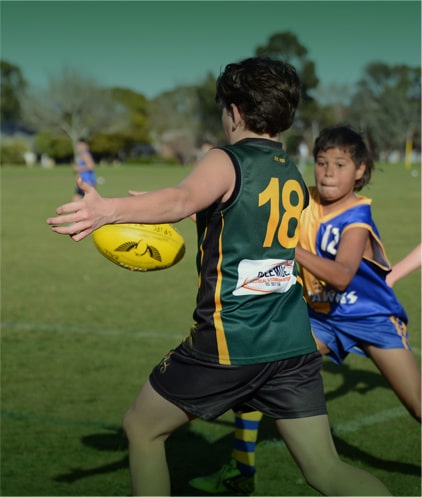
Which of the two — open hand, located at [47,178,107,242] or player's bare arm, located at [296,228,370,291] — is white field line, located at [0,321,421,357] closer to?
player's bare arm, located at [296,228,370,291]

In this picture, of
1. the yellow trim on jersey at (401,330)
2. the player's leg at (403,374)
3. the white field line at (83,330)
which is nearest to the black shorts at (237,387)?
the player's leg at (403,374)

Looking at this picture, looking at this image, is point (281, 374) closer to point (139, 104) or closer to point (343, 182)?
point (343, 182)

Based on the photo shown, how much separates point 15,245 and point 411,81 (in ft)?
339

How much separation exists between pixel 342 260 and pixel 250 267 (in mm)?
1231

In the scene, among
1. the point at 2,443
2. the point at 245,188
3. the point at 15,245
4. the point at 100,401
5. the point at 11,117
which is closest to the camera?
the point at 245,188

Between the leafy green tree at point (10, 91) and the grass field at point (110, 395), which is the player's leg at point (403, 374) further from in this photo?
the leafy green tree at point (10, 91)

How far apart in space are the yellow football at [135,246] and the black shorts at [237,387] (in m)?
A: 0.72

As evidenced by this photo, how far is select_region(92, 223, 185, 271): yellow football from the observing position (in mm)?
3918

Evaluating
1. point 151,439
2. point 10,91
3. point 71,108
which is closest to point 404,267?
point 151,439

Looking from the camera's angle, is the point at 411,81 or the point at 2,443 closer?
the point at 2,443

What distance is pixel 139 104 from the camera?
137875 mm

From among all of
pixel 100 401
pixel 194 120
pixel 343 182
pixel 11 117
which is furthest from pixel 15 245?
pixel 11 117

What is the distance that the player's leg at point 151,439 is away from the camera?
3.34 metres

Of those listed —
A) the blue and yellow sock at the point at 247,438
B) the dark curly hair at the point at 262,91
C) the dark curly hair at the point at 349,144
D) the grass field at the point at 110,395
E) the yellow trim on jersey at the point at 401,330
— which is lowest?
the grass field at the point at 110,395
